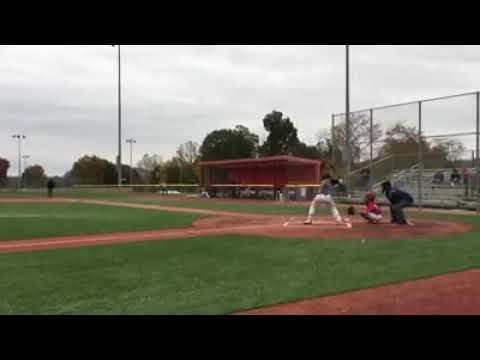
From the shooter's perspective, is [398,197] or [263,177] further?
[263,177]

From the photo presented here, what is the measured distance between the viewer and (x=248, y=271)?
332 inches

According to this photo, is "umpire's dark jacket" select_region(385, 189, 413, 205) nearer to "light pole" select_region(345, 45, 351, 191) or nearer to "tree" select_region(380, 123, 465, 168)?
"tree" select_region(380, 123, 465, 168)

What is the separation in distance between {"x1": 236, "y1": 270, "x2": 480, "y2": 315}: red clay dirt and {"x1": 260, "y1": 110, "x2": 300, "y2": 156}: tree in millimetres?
75996

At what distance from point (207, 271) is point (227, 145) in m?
77.5

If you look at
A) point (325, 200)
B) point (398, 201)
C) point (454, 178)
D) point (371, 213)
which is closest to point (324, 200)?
point (325, 200)

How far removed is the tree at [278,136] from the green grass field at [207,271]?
71.5m

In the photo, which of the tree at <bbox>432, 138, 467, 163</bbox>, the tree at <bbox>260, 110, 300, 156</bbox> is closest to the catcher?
the tree at <bbox>432, 138, 467, 163</bbox>

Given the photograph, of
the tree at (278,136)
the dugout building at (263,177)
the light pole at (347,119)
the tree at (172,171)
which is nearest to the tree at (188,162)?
the tree at (172,171)

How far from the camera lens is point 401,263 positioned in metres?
8.98

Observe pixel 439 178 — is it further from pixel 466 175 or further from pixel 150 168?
pixel 150 168

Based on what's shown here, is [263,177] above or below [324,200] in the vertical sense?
above

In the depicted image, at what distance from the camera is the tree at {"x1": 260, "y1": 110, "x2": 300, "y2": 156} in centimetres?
8369
